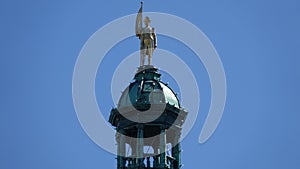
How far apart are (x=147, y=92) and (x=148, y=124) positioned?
266 cm

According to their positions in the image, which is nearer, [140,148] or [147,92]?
[140,148]

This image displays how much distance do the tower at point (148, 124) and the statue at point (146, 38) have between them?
117 inches

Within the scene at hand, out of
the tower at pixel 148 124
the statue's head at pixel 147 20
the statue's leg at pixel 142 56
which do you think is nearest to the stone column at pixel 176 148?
the tower at pixel 148 124

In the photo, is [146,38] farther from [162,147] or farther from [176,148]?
[162,147]

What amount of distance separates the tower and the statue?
2.97 m

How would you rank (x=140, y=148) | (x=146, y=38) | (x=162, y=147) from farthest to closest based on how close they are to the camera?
(x=146, y=38)
(x=162, y=147)
(x=140, y=148)

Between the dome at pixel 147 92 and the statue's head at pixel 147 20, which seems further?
the statue's head at pixel 147 20

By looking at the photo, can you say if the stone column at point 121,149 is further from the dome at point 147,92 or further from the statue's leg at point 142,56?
the statue's leg at point 142,56

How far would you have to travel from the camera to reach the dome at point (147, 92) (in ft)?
228

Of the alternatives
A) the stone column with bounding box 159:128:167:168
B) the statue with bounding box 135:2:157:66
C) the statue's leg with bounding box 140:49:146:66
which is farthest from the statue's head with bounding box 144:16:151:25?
the stone column with bounding box 159:128:167:168

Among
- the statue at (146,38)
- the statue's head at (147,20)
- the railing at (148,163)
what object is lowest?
the railing at (148,163)

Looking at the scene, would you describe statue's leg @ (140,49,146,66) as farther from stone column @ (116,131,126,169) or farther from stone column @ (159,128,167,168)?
stone column @ (159,128,167,168)

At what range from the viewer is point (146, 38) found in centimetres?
7444

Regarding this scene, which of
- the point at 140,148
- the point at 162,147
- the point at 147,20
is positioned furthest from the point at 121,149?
the point at 147,20
